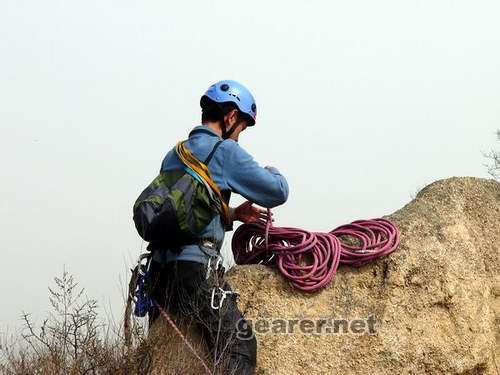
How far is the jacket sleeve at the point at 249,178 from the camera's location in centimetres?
456

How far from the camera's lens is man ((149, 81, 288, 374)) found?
454cm

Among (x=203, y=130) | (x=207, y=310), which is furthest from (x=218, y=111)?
(x=207, y=310)

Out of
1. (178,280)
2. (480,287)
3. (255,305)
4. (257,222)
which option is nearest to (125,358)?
(178,280)

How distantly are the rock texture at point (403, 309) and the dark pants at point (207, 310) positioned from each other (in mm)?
380

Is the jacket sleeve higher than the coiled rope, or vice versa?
the jacket sleeve

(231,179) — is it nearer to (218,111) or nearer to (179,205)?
(179,205)

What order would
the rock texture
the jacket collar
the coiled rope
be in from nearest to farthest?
the jacket collar < the rock texture < the coiled rope

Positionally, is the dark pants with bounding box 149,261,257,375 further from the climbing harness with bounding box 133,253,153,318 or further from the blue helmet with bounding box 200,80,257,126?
the blue helmet with bounding box 200,80,257,126

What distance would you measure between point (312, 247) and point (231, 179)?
0.95m

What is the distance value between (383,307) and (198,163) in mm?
1653

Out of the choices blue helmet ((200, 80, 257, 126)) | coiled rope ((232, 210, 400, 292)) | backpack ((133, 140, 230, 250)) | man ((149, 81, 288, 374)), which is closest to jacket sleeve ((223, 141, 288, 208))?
man ((149, 81, 288, 374))

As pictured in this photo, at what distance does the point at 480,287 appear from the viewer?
18.3ft

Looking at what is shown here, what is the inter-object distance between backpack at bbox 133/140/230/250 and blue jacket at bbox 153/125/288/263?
42 millimetres

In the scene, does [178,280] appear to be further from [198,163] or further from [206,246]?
[198,163]
